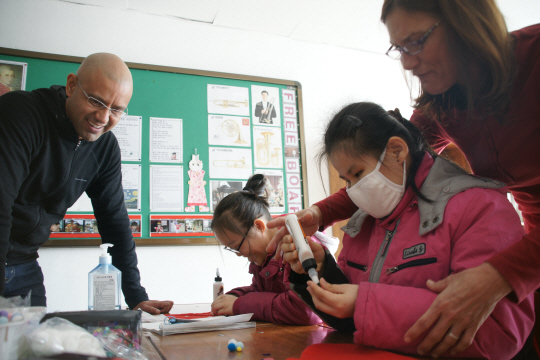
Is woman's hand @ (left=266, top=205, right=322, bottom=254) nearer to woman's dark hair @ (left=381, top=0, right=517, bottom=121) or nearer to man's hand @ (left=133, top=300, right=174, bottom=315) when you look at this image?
woman's dark hair @ (left=381, top=0, right=517, bottom=121)

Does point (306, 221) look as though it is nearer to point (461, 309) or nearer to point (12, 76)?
point (461, 309)

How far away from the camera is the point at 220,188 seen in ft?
8.13

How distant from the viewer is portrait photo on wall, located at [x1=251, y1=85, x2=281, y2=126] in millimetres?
2674

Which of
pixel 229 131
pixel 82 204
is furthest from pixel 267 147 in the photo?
pixel 82 204

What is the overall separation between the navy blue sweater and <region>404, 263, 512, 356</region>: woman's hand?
3.19 ft

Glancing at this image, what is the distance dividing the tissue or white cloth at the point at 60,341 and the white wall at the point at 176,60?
167 cm

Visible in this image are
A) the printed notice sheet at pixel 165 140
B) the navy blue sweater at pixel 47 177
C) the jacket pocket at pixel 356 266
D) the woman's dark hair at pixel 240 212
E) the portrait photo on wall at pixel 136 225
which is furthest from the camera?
the printed notice sheet at pixel 165 140

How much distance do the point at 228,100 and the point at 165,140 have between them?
530 millimetres

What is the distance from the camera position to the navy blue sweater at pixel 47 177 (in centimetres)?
111

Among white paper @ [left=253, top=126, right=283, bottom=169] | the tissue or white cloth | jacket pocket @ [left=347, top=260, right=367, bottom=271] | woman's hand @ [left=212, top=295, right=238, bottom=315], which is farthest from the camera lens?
white paper @ [left=253, top=126, right=283, bottom=169]

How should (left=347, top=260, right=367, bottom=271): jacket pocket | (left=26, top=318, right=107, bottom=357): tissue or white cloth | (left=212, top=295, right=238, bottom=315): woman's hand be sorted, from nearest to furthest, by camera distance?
(left=26, top=318, right=107, bottom=357): tissue or white cloth, (left=347, top=260, right=367, bottom=271): jacket pocket, (left=212, top=295, right=238, bottom=315): woman's hand

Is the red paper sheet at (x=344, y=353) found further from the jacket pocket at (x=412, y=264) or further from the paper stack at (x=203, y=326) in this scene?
the paper stack at (x=203, y=326)

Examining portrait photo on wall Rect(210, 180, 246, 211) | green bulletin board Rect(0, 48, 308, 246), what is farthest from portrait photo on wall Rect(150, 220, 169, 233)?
portrait photo on wall Rect(210, 180, 246, 211)

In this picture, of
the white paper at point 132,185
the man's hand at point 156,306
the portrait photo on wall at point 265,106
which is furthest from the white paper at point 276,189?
the man's hand at point 156,306
